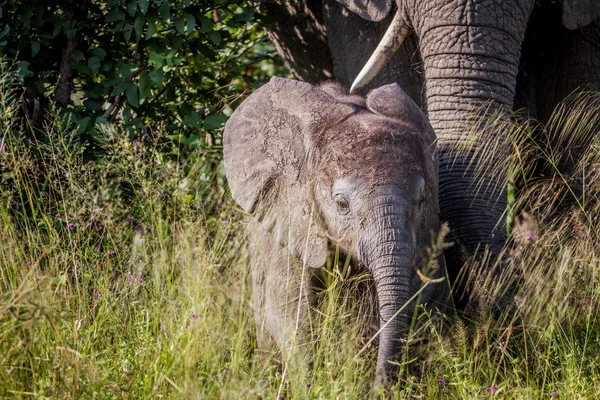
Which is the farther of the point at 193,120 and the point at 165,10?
the point at 193,120

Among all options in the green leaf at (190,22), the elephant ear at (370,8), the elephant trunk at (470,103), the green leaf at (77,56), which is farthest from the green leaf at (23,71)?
the elephant trunk at (470,103)

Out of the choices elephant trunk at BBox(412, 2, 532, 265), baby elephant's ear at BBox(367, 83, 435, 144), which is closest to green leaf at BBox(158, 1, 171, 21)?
elephant trunk at BBox(412, 2, 532, 265)

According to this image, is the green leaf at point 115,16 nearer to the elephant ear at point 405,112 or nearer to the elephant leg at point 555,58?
the elephant ear at point 405,112

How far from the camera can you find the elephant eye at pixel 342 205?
433 centimetres

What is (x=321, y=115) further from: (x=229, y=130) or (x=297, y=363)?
(x=297, y=363)

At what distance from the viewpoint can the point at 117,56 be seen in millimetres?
6129

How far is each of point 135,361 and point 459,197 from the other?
76.0 inches

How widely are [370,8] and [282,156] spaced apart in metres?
1.85

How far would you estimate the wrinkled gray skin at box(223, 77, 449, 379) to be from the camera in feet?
13.7

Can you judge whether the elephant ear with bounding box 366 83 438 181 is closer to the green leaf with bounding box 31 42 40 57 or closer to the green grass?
the green grass

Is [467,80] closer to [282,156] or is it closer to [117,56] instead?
[282,156]

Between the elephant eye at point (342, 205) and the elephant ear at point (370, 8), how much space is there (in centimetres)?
214

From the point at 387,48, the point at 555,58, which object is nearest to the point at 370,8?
the point at 387,48

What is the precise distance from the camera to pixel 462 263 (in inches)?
197
